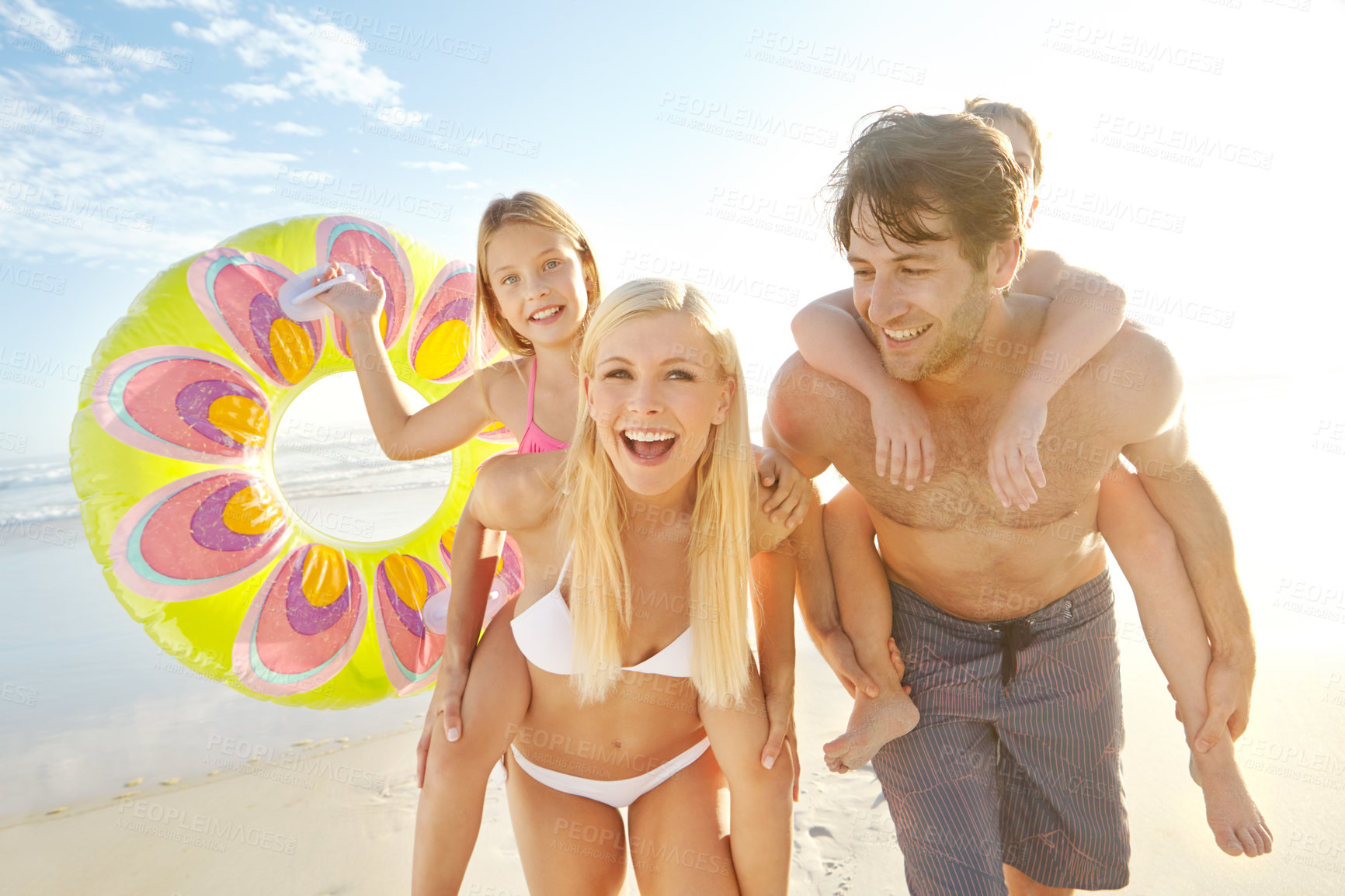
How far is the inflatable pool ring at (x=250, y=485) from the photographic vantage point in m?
2.95

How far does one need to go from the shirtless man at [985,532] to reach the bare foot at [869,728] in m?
0.12

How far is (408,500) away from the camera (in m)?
12.0

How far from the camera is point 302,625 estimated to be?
3152 mm

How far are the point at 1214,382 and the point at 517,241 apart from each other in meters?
24.6

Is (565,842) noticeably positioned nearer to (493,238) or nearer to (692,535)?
(692,535)

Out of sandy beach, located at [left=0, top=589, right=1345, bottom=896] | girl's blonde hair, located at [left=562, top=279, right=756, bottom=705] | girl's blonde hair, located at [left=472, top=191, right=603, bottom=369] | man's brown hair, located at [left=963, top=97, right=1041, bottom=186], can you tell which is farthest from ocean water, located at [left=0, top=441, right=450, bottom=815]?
man's brown hair, located at [left=963, top=97, right=1041, bottom=186]

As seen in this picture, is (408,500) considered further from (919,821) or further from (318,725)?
(919,821)

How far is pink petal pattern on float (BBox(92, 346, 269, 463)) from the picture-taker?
9.67ft

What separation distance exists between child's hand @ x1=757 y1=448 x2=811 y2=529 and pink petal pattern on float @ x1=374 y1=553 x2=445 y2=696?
66.5 inches

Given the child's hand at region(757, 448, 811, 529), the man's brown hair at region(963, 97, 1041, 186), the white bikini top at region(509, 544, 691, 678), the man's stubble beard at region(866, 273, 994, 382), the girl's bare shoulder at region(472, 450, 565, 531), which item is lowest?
the white bikini top at region(509, 544, 691, 678)

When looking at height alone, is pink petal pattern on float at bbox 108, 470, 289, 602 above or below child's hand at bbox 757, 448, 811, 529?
below

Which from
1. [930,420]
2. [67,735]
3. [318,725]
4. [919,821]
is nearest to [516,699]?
[919,821]

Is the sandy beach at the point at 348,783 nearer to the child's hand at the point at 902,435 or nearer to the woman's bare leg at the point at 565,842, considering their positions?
the woman's bare leg at the point at 565,842

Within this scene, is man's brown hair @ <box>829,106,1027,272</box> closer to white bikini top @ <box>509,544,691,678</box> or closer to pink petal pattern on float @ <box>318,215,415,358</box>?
white bikini top @ <box>509,544,691,678</box>
